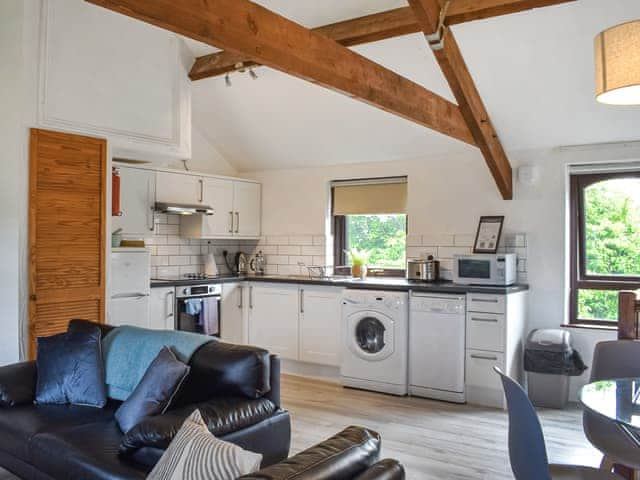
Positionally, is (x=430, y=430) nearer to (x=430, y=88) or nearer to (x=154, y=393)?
(x=154, y=393)

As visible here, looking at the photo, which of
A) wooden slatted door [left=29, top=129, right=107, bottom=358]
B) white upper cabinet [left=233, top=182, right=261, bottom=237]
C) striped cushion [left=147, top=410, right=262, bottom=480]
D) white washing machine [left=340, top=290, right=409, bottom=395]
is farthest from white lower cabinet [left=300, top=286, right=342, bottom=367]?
striped cushion [left=147, top=410, right=262, bottom=480]

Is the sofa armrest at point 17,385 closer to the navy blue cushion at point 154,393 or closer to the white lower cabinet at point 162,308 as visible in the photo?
the navy blue cushion at point 154,393

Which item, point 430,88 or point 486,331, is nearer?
point 486,331

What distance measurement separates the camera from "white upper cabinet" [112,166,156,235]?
203 inches

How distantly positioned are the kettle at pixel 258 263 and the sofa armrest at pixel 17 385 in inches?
140

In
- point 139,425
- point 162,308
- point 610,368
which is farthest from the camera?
point 162,308

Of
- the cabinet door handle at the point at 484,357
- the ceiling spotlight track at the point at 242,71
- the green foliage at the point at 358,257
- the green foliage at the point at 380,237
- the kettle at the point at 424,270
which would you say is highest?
the ceiling spotlight track at the point at 242,71

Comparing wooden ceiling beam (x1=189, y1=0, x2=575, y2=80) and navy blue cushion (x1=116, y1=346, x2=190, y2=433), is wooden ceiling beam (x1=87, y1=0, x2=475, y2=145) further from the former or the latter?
navy blue cushion (x1=116, y1=346, x2=190, y2=433)

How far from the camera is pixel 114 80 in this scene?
444cm

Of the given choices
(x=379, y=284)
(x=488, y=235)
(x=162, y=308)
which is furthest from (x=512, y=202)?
(x=162, y=308)

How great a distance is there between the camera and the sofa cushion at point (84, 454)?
2.35 meters

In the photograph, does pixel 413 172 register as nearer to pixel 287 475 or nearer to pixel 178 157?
pixel 178 157

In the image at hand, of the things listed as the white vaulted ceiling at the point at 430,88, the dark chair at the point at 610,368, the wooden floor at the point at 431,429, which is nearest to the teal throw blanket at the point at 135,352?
the wooden floor at the point at 431,429

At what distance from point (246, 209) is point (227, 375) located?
12.9 feet
